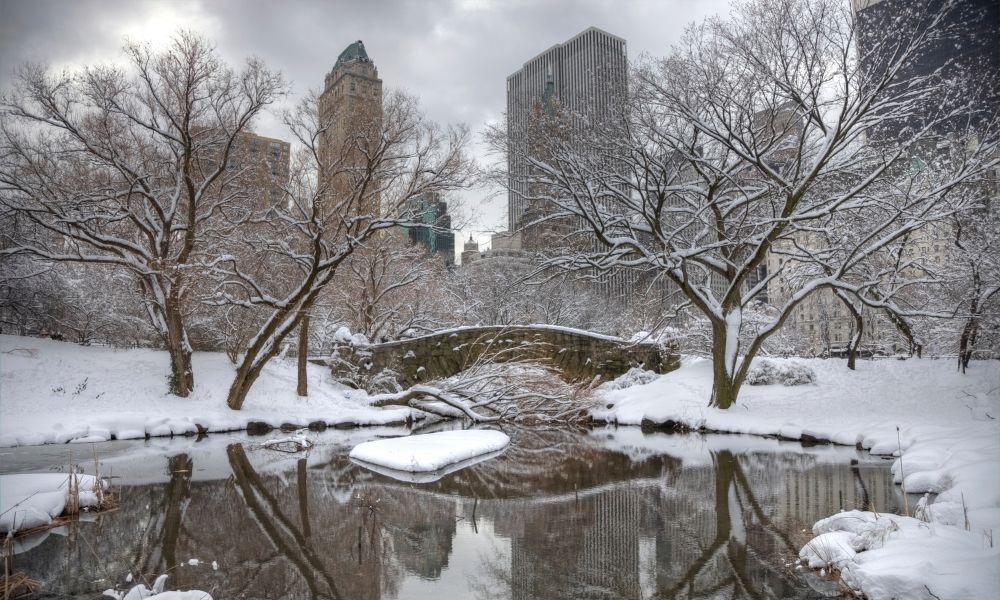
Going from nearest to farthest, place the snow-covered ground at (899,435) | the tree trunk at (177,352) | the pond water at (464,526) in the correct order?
the snow-covered ground at (899,435) → the pond water at (464,526) → the tree trunk at (177,352)

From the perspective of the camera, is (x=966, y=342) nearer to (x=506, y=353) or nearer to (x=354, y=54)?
(x=506, y=353)

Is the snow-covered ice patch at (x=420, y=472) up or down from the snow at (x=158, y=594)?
down

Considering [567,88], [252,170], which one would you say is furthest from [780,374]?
[252,170]

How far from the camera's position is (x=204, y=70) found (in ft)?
46.1

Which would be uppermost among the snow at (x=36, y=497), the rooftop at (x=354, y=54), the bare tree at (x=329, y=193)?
the rooftop at (x=354, y=54)

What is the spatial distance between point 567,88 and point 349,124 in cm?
609

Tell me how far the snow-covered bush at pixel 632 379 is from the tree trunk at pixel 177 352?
12.1 metres

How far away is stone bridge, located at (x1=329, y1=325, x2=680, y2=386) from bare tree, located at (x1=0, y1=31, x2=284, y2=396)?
20.1 feet

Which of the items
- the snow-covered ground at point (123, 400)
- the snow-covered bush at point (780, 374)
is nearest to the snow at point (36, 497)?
the snow-covered ground at point (123, 400)

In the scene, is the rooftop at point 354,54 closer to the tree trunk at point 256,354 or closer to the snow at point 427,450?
the tree trunk at point 256,354

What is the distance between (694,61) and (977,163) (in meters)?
5.96

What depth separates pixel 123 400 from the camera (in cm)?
1465

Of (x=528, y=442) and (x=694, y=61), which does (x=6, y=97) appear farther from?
(x=694, y=61)

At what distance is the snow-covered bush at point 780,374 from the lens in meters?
16.5
